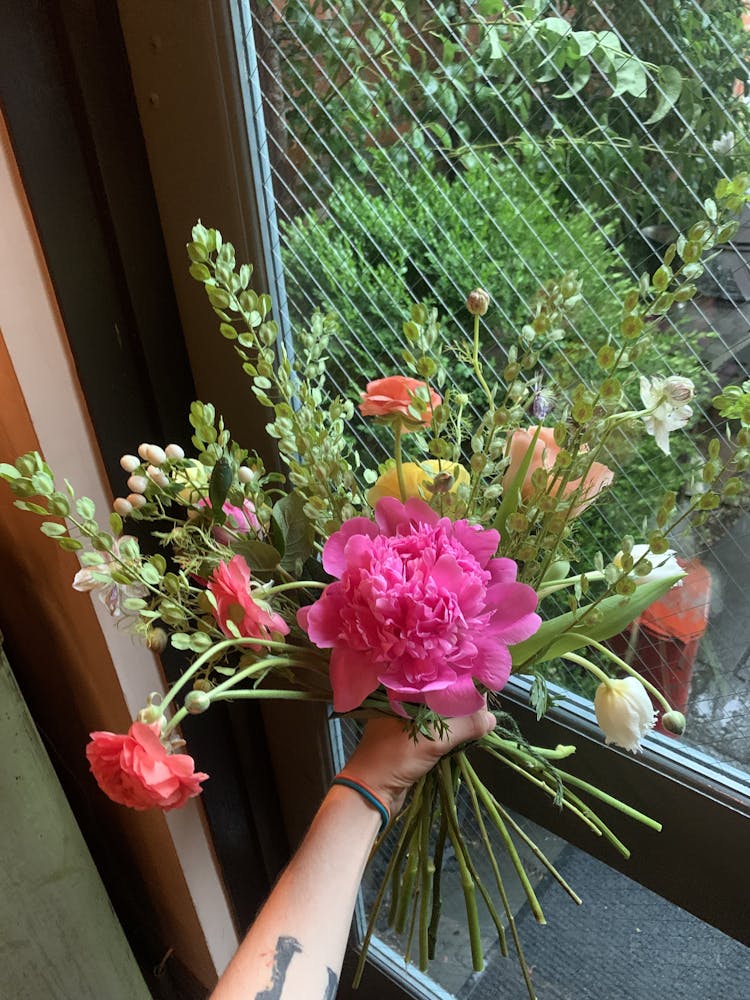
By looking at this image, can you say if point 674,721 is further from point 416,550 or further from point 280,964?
point 280,964

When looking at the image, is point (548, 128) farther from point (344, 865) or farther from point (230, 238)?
point (344, 865)

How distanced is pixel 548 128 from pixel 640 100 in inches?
3.0

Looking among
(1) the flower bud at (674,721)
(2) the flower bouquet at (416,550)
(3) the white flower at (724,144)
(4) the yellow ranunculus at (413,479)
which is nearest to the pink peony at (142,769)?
(2) the flower bouquet at (416,550)

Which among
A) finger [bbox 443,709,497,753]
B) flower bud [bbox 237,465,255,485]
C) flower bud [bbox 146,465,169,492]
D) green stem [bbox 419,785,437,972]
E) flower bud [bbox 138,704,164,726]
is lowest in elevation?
green stem [bbox 419,785,437,972]

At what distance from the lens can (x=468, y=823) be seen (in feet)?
2.43

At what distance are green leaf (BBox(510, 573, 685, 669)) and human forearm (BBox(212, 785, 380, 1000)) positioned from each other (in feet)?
0.72

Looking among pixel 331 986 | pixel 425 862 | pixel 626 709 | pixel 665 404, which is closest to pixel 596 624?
pixel 626 709

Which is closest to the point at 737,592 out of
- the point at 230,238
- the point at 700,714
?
the point at 700,714

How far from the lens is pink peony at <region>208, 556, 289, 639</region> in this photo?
499mm

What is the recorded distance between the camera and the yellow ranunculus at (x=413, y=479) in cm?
57

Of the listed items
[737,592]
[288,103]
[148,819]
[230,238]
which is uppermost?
[288,103]

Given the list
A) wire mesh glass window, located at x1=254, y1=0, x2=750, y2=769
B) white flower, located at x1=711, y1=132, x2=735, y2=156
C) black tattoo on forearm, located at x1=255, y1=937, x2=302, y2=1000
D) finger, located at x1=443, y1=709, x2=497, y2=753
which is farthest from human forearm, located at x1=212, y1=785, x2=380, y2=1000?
white flower, located at x1=711, y1=132, x2=735, y2=156

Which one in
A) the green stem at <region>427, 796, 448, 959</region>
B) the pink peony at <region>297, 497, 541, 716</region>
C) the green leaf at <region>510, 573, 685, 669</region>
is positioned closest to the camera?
the pink peony at <region>297, 497, 541, 716</region>

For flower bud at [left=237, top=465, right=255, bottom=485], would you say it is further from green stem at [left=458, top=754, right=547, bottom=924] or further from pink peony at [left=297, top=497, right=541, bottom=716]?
green stem at [left=458, top=754, right=547, bottom=924]
